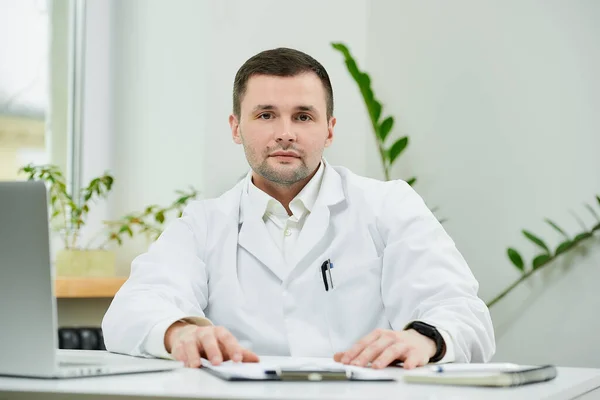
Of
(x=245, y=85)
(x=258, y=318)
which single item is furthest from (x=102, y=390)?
(x=245, y=85)

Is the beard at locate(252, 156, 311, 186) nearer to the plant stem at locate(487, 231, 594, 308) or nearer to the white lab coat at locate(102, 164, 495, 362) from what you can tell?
the white lab coat at locate(102, 164, 495, 362)

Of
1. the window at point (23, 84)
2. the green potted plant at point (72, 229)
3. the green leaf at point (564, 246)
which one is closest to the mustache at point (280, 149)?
the green potted plant at point (72, 229)

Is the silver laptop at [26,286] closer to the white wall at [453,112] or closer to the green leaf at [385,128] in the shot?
the white wall at [453,112]

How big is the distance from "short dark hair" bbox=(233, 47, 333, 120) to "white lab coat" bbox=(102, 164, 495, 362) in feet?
0.75

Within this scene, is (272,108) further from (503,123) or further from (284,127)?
(503,123)

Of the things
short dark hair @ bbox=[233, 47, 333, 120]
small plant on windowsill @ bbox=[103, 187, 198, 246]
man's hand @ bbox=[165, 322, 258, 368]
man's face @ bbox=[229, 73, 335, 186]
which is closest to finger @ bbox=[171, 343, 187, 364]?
man's hand @ bbox=[165, 322, 258, 368]

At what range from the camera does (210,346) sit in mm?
1292

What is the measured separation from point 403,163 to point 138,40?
1.28 metres

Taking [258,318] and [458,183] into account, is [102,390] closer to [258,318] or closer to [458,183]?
[258,318]

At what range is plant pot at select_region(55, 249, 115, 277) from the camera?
322 centimetres

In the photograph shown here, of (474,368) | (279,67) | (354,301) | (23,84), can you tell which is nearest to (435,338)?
(474,368)

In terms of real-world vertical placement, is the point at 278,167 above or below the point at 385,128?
below

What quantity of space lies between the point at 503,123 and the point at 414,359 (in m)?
2.40

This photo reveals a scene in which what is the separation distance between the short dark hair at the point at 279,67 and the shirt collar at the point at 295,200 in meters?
0.17
